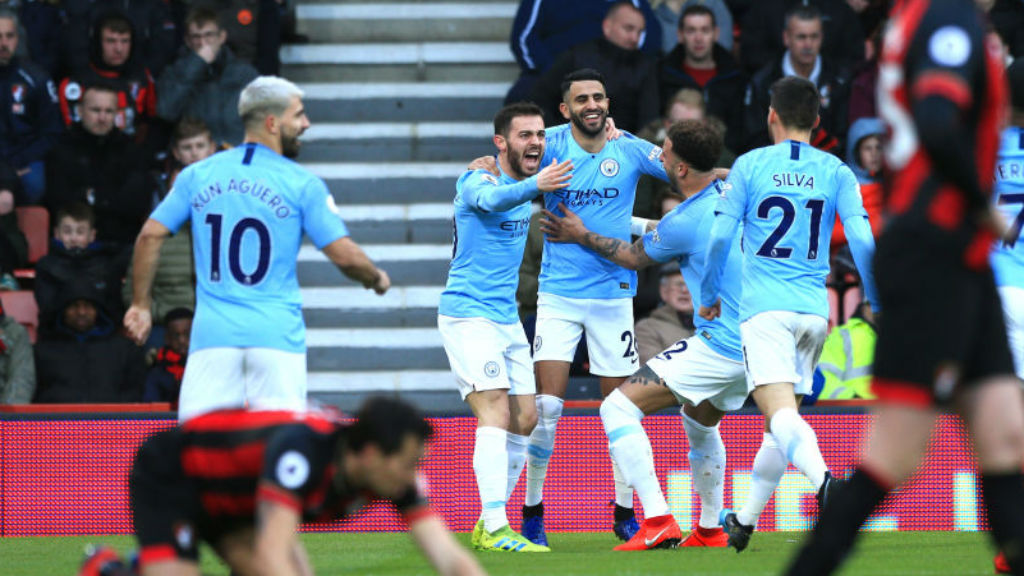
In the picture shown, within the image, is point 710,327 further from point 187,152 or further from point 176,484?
point 187,152

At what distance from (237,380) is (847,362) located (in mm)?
5794

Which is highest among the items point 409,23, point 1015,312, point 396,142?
point 409,23

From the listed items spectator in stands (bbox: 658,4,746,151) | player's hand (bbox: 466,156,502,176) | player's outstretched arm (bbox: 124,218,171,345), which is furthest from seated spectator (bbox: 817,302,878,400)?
player's outstretched arm (bbox: 124,218,171,345)

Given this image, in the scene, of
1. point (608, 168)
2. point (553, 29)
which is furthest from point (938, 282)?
point (553, 29)

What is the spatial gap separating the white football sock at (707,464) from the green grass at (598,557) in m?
0.32

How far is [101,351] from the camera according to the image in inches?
486

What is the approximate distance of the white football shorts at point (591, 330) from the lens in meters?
9.52

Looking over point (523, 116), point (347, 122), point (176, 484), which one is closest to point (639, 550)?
point (523, 116)

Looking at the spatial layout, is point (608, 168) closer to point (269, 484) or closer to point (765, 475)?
point (765, 475)

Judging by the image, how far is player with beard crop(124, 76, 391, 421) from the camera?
723 centimetres

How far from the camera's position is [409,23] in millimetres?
16250

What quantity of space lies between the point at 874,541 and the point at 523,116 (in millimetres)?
3265

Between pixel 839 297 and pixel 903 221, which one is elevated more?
pixel 903 221

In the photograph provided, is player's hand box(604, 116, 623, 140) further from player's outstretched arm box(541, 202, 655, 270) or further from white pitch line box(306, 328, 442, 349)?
white pitch line box(306, 328, 442, 349)
